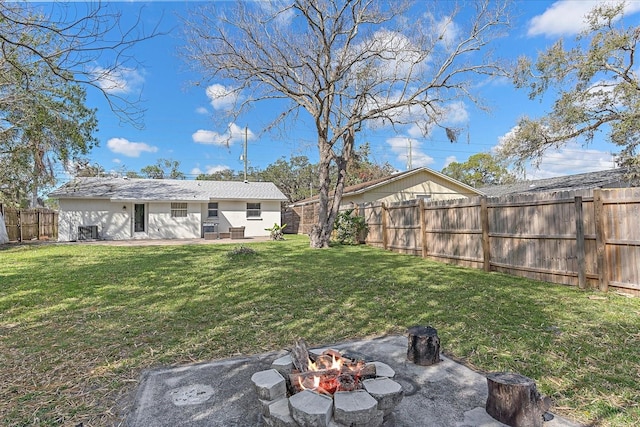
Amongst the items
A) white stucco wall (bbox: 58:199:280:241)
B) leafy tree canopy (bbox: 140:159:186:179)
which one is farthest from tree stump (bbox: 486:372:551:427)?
leafy tree canopy (bbox: 140:159:186:179)

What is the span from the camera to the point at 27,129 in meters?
9.84

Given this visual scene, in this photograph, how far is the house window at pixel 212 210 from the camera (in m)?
19.6

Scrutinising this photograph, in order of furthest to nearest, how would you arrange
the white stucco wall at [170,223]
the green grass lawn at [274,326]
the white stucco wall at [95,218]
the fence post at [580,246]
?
the white stucco wall at [170,223] < the white stucco wall at [95,218] < the fence post at [580,246] < the green grass lawn at [274,326]

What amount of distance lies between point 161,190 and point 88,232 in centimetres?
412

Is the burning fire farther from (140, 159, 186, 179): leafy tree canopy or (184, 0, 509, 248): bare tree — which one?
(140, 159, 186, 179): leafy tree canopy

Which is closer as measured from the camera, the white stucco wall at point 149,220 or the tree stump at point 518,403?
the tree stump at point 518,403

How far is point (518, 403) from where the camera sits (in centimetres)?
192

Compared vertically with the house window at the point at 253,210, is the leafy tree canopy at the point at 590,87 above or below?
above

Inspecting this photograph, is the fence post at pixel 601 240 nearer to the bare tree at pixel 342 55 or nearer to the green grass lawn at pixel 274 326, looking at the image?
the green grass lawn at pixel 274 326

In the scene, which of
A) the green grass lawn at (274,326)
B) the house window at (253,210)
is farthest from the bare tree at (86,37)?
the house window at (253,210)

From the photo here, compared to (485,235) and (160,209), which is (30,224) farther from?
(485,235)

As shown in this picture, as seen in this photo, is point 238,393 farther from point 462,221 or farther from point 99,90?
point 462,221

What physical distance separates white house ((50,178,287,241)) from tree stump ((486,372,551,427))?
→ 17.1 meters

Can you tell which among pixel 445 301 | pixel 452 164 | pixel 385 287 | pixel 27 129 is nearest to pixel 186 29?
pixel 27 129
